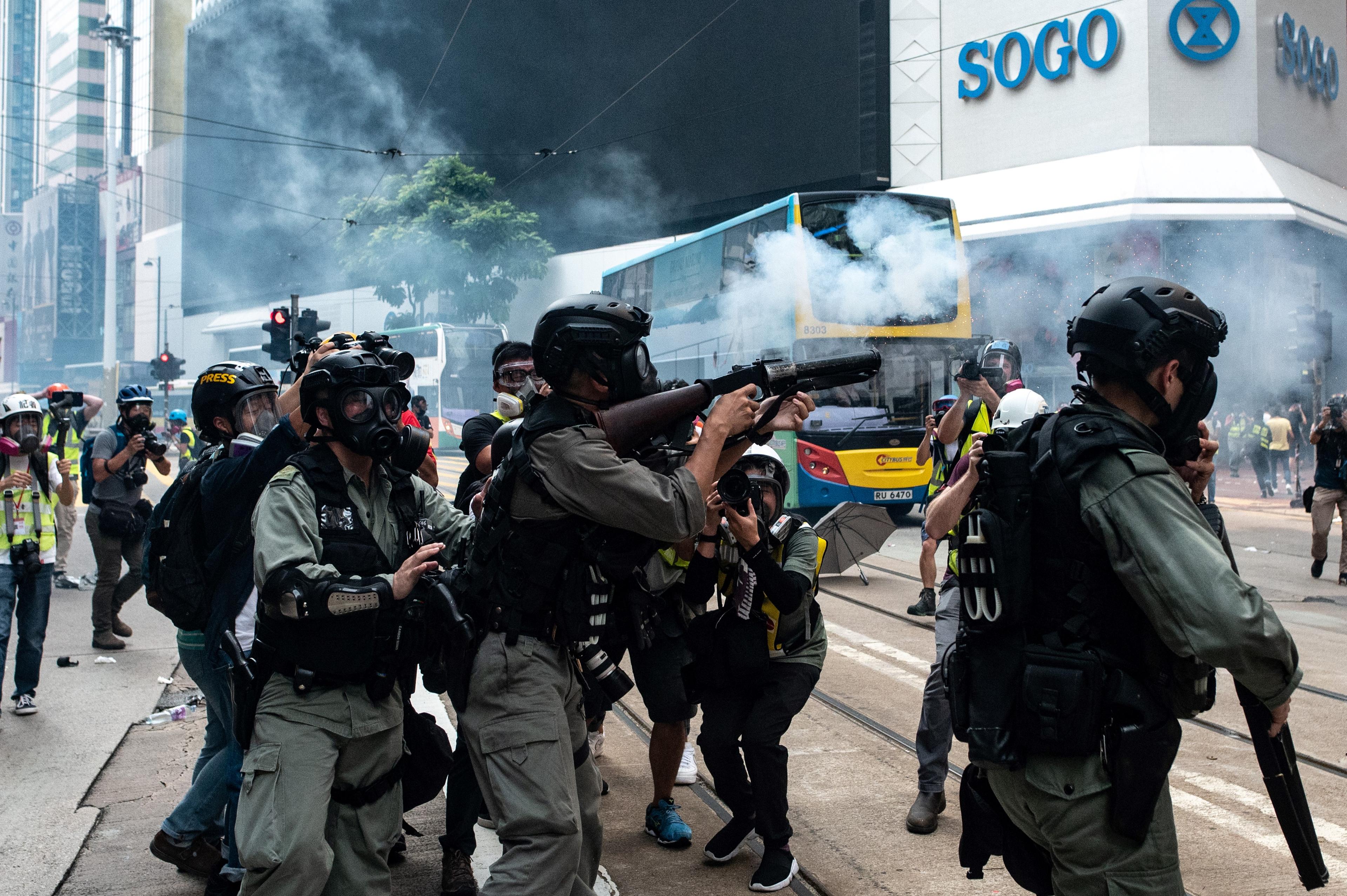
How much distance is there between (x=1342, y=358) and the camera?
24.2 metres

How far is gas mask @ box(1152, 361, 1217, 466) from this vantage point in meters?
2.34

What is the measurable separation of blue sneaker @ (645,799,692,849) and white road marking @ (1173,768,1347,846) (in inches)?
83.1

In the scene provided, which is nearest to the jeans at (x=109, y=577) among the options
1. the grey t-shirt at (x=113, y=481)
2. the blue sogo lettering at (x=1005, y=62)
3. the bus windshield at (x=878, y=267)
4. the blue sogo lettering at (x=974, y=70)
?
the grey t-shirt at (x=113, y=481)

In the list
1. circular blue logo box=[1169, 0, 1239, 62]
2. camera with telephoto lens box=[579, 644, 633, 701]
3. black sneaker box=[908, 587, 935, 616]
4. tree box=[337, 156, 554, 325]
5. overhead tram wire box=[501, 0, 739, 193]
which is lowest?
black sneaker box=[908, 587, 935, 616]

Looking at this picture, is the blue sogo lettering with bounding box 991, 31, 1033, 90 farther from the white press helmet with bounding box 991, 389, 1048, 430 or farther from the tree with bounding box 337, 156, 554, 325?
the white press helmet with bounding box 991, 389, 1048, 430

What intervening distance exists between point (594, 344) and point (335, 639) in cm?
100

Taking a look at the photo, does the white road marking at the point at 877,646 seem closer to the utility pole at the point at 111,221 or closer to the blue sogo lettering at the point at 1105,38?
the blue sogo lettering at the point at 1105,38

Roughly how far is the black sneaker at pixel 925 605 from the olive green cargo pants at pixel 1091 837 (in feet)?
20.4

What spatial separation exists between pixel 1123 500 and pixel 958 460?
8.59ft

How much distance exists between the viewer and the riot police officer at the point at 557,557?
2.73m

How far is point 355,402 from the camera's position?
3045mm

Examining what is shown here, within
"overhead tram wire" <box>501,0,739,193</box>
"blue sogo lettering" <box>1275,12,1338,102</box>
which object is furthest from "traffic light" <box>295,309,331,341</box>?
"blue sogo lettering" <box>1275,12,1338,102</box>

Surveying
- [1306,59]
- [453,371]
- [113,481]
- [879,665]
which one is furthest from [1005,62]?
[113,481]

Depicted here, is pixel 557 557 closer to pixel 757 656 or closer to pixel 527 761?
pixel 527 761
